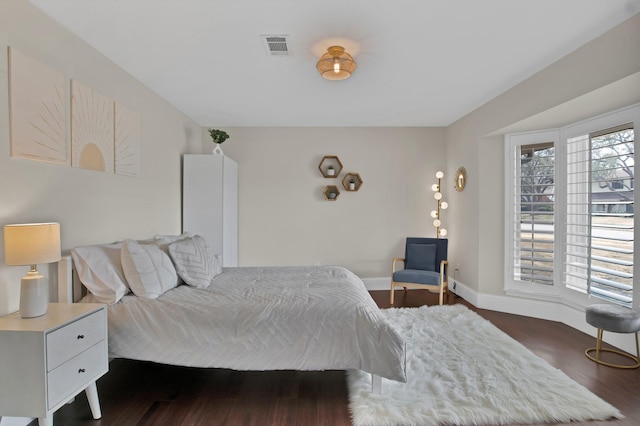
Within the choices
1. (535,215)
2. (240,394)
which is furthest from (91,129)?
(535,215)

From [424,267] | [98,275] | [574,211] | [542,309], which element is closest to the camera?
[98,275]

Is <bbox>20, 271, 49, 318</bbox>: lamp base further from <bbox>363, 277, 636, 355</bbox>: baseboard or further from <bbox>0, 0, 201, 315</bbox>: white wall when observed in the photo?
<bbox>363, 277, 636, 355</bbox>: baseboard

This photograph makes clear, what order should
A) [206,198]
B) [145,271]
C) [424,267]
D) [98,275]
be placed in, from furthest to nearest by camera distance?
[424,267]
[206,198]
[145,271]
[98,275]

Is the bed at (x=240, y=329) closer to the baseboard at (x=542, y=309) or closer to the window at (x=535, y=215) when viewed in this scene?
the baseboard at (x=542, y=309)

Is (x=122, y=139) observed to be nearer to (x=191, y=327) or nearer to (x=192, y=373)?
(x=191, y=327)

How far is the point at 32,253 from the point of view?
1.83 meters

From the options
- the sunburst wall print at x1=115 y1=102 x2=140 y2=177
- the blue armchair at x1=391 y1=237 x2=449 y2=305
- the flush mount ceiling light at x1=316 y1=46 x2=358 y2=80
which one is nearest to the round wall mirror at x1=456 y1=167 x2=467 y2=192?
the blue armchair at x1=391 y1=237 x2=449 y2=305

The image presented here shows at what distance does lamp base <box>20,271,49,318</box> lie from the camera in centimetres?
187

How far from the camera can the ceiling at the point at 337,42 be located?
221 centimetres

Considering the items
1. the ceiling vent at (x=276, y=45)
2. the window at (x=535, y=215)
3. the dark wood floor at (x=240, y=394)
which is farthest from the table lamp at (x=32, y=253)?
the window at (x=535, y=215)

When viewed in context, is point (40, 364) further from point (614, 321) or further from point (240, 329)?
point (614, 321)

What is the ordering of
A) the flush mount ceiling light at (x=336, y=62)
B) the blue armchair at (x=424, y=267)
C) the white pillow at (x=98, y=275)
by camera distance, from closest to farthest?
the white pillow at (x=98, y=275) → the flush mount ceiling light at (x=336, y=62) → the blue armchair at (x=424, y=267)

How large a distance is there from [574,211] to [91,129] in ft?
16.1

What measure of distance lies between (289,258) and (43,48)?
391 centimetres
